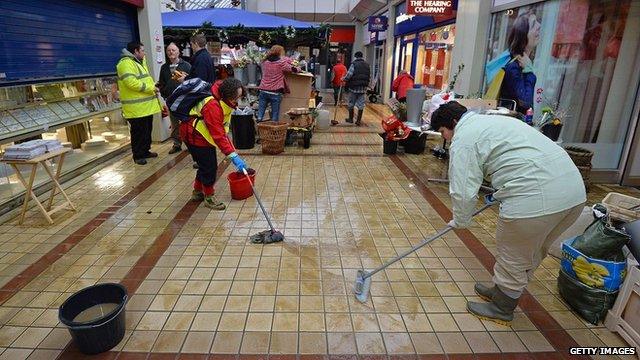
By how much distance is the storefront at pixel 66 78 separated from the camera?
4426mm

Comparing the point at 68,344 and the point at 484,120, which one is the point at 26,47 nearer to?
the point at 68,344

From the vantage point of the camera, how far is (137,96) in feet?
19.0

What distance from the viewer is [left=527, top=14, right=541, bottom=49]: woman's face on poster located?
5.81 meters

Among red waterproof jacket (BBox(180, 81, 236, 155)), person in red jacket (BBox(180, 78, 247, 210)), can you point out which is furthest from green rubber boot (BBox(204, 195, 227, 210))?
red waterproof jacket (BBox(180, 81, 236, 155))

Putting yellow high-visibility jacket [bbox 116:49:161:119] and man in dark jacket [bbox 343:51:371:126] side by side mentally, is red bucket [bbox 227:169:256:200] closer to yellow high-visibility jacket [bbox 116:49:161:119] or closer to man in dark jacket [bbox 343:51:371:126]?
yellow high-visibility jacket [bbox 116:49:161:119]

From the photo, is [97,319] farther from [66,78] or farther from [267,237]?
[66,78]

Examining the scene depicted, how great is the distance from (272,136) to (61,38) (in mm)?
3300

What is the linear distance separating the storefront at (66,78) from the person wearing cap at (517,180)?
4748 mm

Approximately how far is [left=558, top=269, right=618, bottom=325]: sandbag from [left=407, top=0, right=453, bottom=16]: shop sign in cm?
696

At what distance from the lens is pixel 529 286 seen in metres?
3.11

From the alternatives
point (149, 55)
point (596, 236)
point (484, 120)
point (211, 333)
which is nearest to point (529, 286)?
point (596, 236)

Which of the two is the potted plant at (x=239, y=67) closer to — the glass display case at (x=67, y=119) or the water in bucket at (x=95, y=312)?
the glass display case at (x=67, y=119)

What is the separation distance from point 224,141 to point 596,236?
3.30 metres

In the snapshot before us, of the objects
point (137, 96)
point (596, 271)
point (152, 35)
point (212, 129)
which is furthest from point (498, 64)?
point (152, 35)
